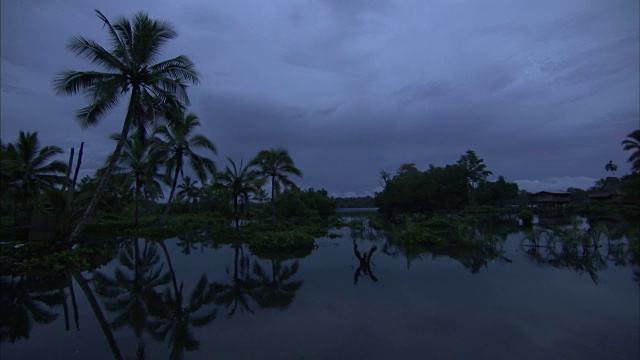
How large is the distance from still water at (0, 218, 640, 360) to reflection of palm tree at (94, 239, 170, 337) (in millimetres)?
46

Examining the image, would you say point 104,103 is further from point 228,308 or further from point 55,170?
point 55,170

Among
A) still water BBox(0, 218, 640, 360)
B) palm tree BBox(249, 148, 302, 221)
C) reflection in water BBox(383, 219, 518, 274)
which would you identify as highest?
palm tree BBox(249, 148, 302, 221)

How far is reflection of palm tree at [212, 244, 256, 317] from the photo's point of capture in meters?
7.69

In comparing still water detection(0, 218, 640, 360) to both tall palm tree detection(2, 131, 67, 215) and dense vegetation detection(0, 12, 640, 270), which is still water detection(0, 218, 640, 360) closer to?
dense vegetation detection(0, 12, 640, 270)

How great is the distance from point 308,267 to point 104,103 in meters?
10.9

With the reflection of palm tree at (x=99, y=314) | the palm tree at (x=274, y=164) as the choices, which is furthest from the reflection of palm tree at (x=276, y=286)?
the palm tree at (x=274, y=164)

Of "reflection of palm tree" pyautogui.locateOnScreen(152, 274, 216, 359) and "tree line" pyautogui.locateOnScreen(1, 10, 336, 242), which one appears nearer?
"reflection of palm tree" pyautogui.locateOnScreen(152, 274, 216, 359)

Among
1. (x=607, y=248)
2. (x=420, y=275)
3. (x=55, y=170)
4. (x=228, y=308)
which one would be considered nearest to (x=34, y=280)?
(x=228, y=308)

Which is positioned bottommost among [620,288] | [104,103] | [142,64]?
[620,288]

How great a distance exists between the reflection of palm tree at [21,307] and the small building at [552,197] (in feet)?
202

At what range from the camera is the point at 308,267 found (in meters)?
11.8

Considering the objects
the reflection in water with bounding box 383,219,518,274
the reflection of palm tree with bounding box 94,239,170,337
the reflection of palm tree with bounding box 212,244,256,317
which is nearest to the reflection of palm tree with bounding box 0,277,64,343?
the reflection of palm tree with bounding box 94,239,170,337

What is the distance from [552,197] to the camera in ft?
170

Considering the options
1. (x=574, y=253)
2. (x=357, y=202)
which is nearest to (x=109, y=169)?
(x=574, y=253)
